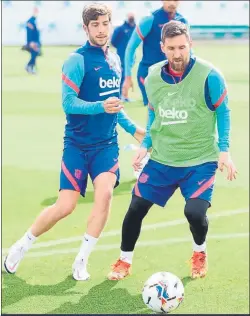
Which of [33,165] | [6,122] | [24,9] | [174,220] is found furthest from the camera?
[24,9]

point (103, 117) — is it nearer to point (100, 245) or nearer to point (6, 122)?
point (100, 245)

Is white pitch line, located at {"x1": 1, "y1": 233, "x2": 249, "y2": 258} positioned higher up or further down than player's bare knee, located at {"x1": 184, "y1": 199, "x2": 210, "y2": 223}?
further down

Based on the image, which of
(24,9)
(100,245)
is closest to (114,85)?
(100,245)

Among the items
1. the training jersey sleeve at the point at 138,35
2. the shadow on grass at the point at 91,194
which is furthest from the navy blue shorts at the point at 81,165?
the training jersey sleeve at the point at 138,35

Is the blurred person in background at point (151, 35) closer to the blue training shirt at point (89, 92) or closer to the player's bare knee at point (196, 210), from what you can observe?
the blue training shirt at point (89, 92)

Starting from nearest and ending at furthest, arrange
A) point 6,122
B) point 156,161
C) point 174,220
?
point 156,161
point 174,220
point 6,122

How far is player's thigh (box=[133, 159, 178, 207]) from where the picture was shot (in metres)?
6.46

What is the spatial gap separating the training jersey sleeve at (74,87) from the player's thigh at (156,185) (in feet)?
2.21

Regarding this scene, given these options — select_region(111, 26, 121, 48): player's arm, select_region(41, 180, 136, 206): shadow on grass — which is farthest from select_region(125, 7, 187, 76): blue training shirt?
select_region(111, 26, 121, 48): player's arm

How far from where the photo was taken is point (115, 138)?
6918 mm

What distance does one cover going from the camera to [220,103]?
6215mm

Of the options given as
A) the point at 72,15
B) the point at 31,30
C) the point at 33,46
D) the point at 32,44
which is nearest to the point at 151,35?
the point at 33,46

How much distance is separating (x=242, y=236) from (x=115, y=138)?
5.98 feet

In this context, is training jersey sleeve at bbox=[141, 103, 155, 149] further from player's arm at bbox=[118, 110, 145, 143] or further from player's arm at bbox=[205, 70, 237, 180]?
player's arm at bbox=[205, 70, 237, 180]
